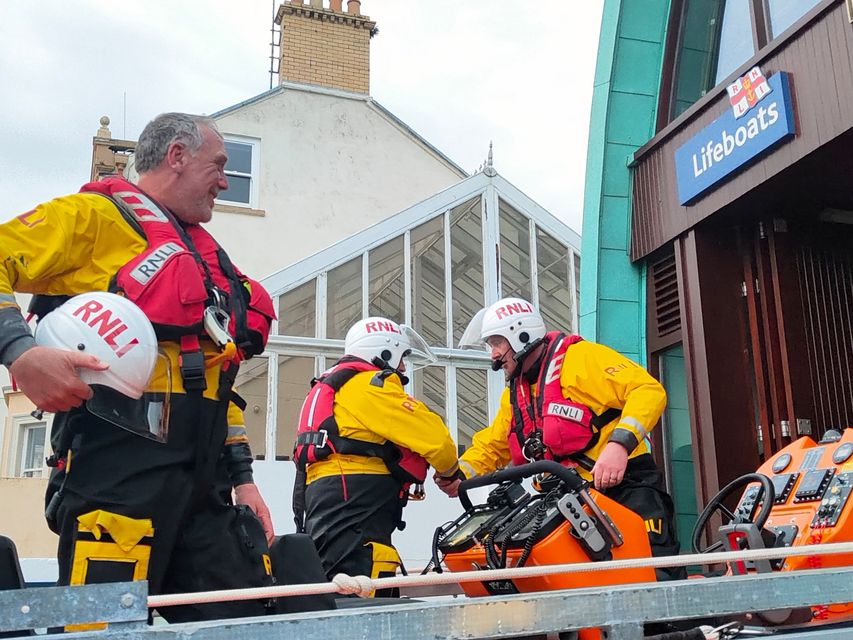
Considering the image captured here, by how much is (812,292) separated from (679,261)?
0.99 metres

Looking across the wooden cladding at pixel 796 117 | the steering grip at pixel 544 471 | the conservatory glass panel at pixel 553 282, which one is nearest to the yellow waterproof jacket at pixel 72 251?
the steering grip at pixel 544 471

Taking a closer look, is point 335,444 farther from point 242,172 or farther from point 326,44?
point 326,44

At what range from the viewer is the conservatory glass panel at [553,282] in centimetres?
1370

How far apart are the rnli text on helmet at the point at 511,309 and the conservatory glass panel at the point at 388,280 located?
24.4 ft

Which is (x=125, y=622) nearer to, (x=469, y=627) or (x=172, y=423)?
(x=469, y=627)

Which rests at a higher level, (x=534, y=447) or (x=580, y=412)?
(x=580, y=412)

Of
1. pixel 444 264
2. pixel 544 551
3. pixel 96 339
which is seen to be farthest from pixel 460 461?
pixel 444 264

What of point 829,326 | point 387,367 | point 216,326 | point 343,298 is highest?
point 343,298

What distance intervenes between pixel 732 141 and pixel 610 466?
10.5ft

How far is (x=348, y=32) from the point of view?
63.6 feet

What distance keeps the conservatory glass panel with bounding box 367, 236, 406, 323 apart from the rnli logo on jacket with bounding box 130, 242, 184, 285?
31.6 feet

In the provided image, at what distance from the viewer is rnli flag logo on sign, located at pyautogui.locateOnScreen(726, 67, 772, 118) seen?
6215 millimetres

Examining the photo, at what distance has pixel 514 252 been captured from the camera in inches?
541

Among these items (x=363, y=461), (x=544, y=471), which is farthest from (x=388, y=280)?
(x=544, y=471)
